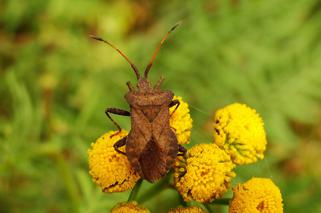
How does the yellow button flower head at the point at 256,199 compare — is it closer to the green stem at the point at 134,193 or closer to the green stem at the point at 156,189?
the green stem at the point at 156,189

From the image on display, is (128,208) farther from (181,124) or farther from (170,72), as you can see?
(170,72)

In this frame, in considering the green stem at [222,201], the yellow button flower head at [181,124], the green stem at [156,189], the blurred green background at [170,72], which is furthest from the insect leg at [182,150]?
the blurred green background at [170,72]

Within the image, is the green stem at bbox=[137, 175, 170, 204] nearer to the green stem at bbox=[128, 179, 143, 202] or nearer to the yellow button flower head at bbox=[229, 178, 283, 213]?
the green stem at bbox=[128, 179, 143, 202]

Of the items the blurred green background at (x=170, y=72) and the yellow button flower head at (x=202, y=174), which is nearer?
the yellow button flower head at (x=202, y=174)

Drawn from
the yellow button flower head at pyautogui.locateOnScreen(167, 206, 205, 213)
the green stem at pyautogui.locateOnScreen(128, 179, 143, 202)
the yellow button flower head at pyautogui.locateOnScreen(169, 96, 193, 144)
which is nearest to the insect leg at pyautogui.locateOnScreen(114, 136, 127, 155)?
the green stem at pyautogui.locateOnScreen(128, 179, 143, 202)

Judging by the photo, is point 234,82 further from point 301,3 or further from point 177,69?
point 301,3
